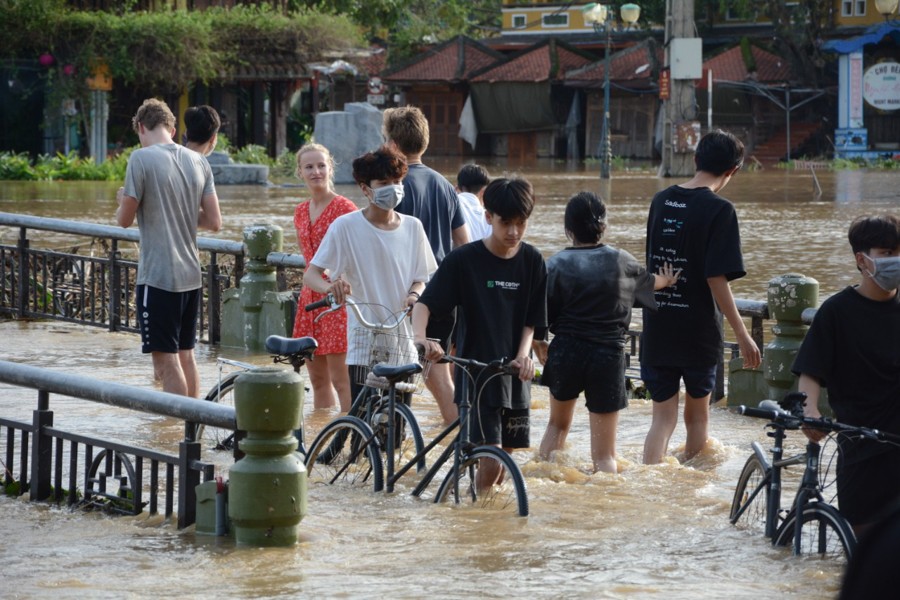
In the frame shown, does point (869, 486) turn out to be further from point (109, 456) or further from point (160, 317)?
point (160, 317)

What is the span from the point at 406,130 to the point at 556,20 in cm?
4630

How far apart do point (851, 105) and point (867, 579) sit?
1722 inches

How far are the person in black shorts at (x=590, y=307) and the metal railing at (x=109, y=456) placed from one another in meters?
1.64

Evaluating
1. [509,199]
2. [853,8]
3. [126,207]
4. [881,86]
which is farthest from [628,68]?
[509,199]

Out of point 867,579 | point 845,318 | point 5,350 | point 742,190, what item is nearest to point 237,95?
point 742,190

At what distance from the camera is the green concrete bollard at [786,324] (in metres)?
8.30

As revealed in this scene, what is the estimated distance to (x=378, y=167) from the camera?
6.76 meters

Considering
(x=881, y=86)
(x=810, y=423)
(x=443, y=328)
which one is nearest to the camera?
(x=810, y=423)

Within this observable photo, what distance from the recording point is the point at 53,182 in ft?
106

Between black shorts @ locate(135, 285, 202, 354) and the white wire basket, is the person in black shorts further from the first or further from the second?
black shorts @ locate(135, 285, 202, 354)

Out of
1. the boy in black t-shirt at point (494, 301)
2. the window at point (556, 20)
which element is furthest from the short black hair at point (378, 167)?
the window at point (556, 20)

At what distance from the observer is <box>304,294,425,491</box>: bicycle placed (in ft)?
20.1

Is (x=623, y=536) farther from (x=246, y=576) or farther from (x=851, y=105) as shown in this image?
(x=851, y=105)

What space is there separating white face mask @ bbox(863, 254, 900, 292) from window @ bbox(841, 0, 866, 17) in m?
44.3
